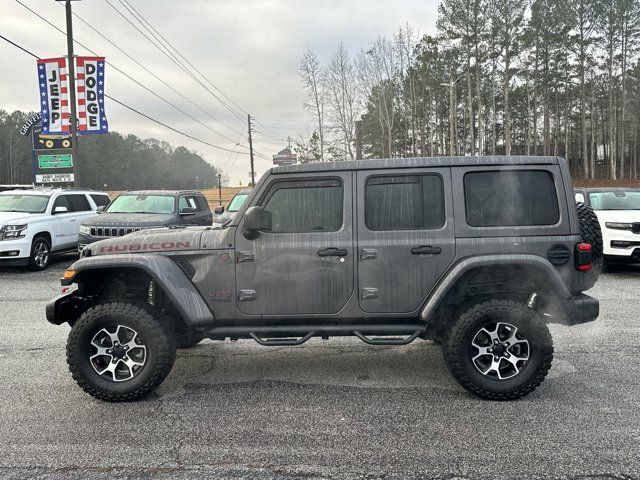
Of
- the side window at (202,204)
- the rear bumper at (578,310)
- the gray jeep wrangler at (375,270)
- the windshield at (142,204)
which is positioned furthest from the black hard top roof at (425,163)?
the side window at (202,204)

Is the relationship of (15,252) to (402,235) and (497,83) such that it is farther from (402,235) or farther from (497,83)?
(497,83)

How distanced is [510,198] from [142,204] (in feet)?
32.2

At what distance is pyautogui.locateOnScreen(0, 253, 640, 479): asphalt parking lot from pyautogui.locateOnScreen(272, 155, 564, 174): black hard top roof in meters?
1.92

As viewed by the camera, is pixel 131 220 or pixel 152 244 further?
pixel 131 220

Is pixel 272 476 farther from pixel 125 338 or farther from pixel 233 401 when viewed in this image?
pixel 125 338

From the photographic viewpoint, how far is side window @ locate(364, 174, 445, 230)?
4070mm

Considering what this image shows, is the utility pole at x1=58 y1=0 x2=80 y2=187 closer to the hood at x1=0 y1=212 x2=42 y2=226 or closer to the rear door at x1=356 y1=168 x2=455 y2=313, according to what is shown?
the hood at x1=0 y1=212 x2=42 y2=226

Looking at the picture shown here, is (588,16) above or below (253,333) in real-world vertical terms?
above

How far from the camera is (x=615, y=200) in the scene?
425 inches

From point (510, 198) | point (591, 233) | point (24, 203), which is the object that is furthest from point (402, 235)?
point (24, 203)

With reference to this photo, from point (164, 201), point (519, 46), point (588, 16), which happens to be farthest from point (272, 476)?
point (588, 16)

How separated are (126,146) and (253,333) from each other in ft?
324

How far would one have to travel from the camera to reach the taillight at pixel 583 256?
3969 millimetres

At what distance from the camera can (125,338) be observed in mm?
4145
